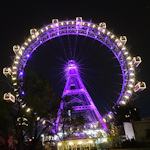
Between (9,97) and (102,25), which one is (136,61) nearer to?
(102,25)

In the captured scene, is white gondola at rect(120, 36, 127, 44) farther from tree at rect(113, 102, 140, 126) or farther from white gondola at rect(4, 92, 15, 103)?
tree at rect(113, 102, 140, 126)

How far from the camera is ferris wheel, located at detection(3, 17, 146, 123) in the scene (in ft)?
72.3

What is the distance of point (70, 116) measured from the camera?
20.2 meters

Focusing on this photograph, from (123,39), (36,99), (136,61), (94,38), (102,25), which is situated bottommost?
(36,99)

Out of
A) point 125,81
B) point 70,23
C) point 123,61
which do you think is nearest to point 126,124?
point 125,81

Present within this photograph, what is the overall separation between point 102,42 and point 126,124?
36.5 ft

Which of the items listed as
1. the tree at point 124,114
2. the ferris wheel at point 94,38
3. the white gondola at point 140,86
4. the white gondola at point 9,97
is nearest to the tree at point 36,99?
the white gondola at point 9,97

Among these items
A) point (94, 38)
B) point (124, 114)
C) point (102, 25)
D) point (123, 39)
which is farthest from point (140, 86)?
point (124, 114)

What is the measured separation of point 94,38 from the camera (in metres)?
24.7

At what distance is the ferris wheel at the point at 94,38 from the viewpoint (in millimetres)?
22031

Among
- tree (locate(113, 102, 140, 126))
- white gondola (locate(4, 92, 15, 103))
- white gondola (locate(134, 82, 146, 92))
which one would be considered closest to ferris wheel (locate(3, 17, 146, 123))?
white gondola (locate(134, 82, 146, 92))

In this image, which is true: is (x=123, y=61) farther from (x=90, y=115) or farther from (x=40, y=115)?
(x=40, y=115)

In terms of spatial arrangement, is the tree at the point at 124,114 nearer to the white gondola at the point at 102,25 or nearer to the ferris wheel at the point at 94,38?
the ferris wheel at the point at 94,38

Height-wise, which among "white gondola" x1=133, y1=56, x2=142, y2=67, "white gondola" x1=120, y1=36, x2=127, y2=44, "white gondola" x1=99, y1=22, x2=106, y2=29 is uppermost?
"white gondola" x1=99, y1=22, x2=106, y2=29
